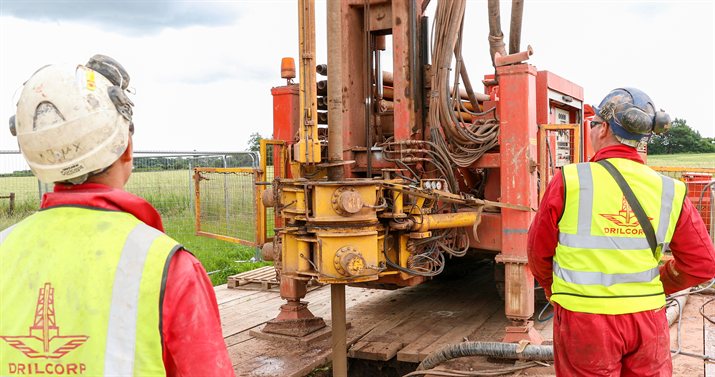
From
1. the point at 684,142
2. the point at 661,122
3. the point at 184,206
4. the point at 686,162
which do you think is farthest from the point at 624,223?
the point at 684,142

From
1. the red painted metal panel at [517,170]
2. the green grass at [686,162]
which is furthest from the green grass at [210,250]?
the green grass at [686,162]

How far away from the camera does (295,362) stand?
544 cm

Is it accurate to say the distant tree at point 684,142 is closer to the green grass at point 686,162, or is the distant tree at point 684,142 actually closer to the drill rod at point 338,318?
the green grass at point 686,162

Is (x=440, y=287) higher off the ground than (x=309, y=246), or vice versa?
(x=309, y=246)

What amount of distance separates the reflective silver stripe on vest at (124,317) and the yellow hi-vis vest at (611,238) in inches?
90.8

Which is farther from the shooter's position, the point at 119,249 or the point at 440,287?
the point at 440,287

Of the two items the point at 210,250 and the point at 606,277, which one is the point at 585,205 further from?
the point at 210,250

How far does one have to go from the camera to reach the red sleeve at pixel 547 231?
3.35m

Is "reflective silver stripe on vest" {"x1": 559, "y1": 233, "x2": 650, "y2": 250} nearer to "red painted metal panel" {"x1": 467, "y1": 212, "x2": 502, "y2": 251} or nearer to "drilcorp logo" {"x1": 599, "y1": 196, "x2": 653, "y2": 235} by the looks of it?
"drilcorp logo" {"x1": 599, "y1": 196, "x2": 653, "y2": 235}

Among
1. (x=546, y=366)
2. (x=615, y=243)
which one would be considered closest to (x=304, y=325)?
(x=546, y=366)

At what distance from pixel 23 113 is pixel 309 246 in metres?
3.00

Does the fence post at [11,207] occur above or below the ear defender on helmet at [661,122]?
below

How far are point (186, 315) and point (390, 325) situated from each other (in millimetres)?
5135

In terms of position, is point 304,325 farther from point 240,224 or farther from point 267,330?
point 240,224
